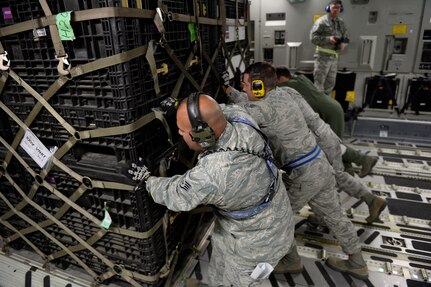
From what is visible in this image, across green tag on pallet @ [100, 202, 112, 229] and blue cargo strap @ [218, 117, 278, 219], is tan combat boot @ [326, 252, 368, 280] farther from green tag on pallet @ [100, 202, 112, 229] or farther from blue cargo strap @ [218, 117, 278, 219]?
green tag on pallet @ [100, 202, 112, 229]

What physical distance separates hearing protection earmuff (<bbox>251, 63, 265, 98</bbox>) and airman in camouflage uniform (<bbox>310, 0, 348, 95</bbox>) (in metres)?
3.80

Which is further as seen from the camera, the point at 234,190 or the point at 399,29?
the point at 399,29

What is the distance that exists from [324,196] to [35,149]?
2.55 meters

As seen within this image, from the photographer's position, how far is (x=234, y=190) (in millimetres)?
→ 1817

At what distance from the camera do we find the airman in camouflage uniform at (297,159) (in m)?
2.67

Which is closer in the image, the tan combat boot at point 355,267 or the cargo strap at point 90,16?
the cargo strap at point 90,16

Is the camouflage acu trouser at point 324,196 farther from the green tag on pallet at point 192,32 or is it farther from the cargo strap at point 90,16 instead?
the cargo strap at point 90,16

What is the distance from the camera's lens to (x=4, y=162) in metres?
2.64

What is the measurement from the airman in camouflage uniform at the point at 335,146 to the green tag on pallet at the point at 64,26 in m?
2.22

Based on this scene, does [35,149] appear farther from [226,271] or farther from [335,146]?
[335,146]

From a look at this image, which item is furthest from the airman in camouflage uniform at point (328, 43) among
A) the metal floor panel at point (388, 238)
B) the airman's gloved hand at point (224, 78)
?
the airman's gloved hand at point (224, 78)

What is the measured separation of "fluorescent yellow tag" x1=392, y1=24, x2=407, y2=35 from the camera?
583 cm

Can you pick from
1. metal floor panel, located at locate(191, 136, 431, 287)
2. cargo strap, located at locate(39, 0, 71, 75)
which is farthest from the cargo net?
metal floor panel, located at locate(191, 136, 431, 287)

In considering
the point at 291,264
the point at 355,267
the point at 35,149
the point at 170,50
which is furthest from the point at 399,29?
the point at 35,149
